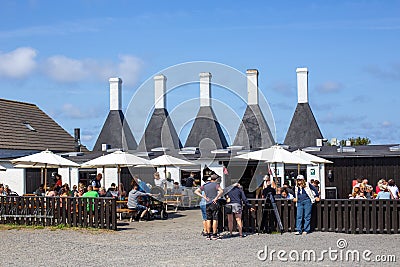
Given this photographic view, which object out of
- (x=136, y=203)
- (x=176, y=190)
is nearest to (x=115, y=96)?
(x=176, y=190)

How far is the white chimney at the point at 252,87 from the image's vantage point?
38281mm

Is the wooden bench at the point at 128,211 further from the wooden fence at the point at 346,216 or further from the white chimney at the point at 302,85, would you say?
the white chimney at the point at 302,85

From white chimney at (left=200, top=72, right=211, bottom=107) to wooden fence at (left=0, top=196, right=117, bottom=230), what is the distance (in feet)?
66.0

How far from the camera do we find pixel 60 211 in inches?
736

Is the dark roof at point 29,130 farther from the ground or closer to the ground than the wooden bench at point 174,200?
farther from the ground

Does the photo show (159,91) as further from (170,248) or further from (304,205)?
(170,248)

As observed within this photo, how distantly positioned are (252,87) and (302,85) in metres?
3.34

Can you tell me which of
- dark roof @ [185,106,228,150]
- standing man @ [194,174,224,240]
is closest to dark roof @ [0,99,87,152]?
dark roof @ [185,106,228,150]

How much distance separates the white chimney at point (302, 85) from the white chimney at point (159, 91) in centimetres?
804

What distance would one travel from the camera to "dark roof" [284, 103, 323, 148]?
38719mm

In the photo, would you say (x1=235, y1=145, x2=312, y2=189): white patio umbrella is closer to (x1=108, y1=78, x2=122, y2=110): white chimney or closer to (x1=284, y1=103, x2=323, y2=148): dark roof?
(x1=284, y1=103, x2=323, y2=148): dark roof

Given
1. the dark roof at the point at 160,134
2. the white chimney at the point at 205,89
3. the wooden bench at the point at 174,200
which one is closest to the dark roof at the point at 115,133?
the dark roof at the point at 160,134

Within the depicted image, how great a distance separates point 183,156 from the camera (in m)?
31.9

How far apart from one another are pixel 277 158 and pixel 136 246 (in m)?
8.13
